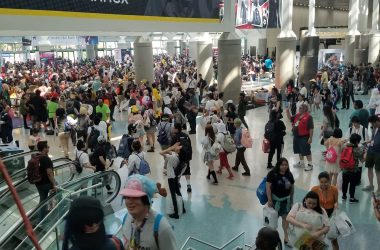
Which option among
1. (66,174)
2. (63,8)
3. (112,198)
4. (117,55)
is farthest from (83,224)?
(117,55)

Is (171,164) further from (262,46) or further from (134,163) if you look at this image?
(262,46)

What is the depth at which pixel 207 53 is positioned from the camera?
24031 mm

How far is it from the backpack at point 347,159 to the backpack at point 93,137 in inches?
207

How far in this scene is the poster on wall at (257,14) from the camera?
1852 cm

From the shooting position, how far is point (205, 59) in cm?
2408

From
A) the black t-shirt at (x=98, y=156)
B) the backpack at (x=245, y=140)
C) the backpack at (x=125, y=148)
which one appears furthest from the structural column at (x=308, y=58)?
the black t-shirt at (x=98, y=156)

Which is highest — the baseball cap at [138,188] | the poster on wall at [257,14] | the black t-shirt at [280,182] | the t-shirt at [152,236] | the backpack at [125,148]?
the poster on wall at [257,14]

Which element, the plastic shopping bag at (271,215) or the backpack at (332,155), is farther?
the backpack at (332,155)

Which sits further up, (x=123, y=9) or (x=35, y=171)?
(x=123, y=9)

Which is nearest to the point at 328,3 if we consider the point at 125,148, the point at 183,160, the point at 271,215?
the point at 125,148

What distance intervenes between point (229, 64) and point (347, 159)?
37.6ft

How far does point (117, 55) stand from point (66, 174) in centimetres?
2910

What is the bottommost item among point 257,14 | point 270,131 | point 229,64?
point 270,131

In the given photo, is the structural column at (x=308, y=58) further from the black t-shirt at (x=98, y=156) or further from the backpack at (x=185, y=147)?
the black t-shirt at (x=98, y=156)
